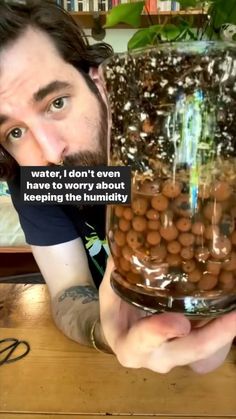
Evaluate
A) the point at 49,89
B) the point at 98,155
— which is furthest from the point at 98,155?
the point at 49,89

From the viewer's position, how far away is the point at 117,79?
35 cm

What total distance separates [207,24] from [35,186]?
21 cm

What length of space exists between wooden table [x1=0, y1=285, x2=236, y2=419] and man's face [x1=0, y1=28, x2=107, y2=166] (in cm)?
27

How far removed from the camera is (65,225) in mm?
952

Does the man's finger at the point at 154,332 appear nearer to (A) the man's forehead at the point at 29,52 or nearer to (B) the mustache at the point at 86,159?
(B) the mustache at the point at 86,159

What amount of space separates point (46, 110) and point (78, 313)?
1.04 ft

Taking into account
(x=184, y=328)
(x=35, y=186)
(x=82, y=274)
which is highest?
(x=35, y=186)

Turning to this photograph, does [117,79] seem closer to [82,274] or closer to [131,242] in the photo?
[131,242]

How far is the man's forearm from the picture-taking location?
2.18 feet

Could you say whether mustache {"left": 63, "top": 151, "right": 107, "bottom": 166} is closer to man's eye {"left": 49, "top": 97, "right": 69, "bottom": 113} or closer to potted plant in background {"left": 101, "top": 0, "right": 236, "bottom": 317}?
man's eye {"left": 49, "top": 97, "right": 69, "bottom": 113}

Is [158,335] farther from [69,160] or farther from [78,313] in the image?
[78,313]

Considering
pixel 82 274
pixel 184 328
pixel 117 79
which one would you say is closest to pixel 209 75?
pixel 117 79

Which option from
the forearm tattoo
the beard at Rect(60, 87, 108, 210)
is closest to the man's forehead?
the beard at Rect(60, 87, 108, 210)

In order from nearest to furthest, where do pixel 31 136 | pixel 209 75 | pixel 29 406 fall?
pixel 209 75
pixel 29 406
pixel 31 136
